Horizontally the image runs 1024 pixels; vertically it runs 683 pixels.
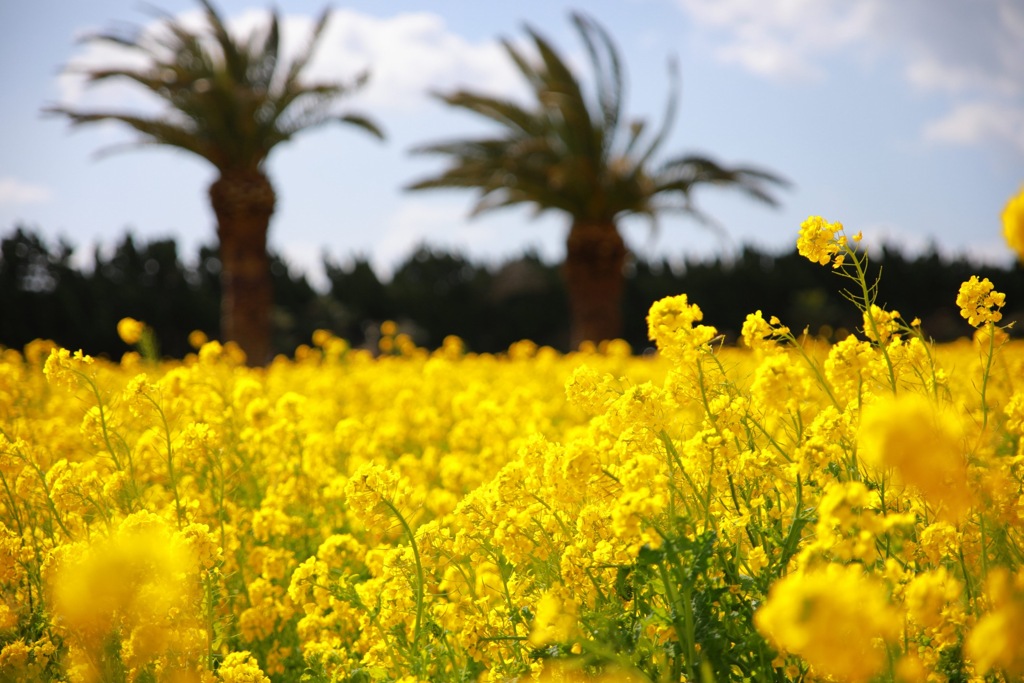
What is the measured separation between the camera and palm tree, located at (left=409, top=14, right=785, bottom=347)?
1288 centimetres

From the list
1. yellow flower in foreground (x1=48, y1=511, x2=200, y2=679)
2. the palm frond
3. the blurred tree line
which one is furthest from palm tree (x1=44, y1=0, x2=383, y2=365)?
yellow flower in foreground (x1=48, y1=511, x2=200, y2=679)

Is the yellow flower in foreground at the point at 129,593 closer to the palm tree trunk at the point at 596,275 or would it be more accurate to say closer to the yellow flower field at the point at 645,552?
the yellow flower field at the point at 645,552

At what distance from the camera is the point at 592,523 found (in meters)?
2.23

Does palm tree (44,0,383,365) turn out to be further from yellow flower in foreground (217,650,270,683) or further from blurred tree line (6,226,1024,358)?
yellow flower in foreground (217,650,270,683)

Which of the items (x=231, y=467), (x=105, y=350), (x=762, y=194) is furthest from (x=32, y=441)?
(x=105, y=350)

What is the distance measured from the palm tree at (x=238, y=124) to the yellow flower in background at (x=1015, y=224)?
38.1 ft

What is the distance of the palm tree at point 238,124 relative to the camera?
12.2 metres

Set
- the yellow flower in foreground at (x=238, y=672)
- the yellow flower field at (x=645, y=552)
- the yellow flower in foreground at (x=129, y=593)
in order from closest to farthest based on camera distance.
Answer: the yellow flower field at (x=645, y=552) < the yellow flower in foreground at (x=129, y=593) < the yellow flower in foreground at (x=238, y=672)

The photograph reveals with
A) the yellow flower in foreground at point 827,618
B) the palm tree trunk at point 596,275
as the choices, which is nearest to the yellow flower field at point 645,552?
the yellow flower in foreground at point 827,618

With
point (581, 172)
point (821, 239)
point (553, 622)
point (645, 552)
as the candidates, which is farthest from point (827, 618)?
point (581, 172)

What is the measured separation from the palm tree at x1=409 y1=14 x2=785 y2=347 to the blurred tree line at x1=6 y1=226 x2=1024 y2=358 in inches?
227

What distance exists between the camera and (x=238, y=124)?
12414mm

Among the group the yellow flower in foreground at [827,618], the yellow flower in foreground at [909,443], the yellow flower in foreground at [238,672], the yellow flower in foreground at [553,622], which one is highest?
the yellow flower in foreground at [909,443]

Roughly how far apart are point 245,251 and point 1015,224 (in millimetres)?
A: 12041
